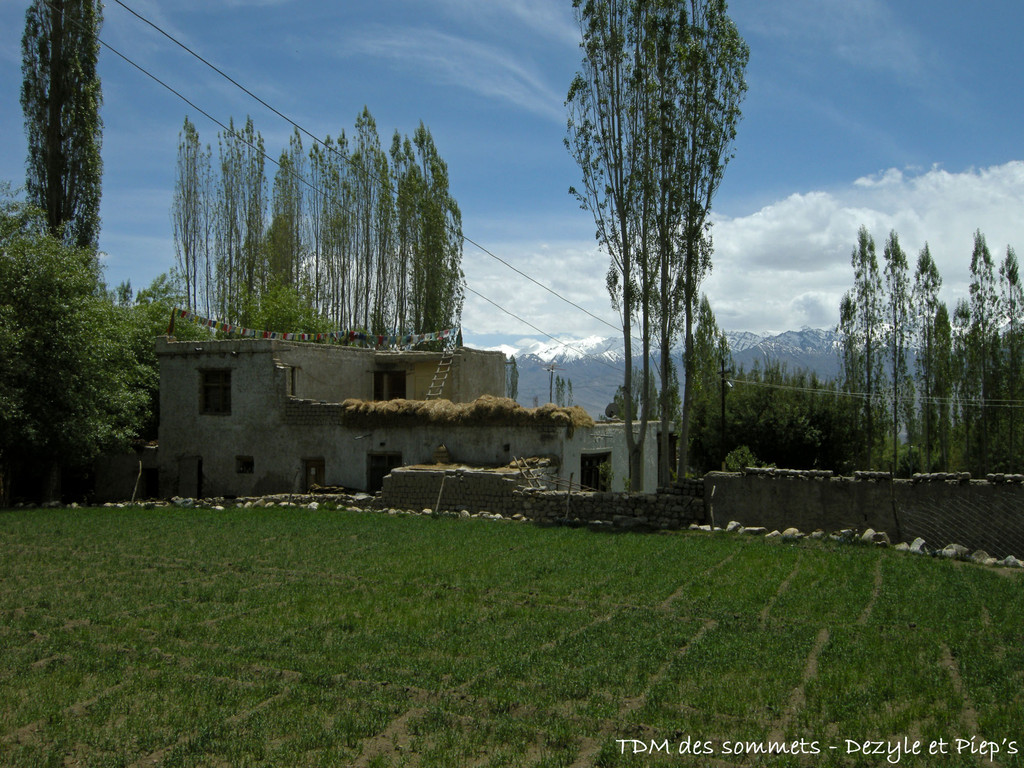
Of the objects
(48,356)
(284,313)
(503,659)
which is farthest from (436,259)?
(503,659)

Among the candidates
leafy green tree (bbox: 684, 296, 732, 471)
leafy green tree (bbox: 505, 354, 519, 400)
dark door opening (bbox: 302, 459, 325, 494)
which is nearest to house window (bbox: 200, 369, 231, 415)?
dark door opening (bbox: 302, 459, 325, 494)

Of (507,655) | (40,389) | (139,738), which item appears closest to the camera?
(139,738)

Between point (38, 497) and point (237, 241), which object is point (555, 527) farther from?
point (237, 241)

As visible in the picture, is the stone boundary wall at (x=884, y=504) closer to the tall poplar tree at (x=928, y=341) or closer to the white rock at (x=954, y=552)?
the white rock at (x=954, y=552)

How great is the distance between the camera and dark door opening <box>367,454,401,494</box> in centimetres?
2353

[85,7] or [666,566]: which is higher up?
[85,7]

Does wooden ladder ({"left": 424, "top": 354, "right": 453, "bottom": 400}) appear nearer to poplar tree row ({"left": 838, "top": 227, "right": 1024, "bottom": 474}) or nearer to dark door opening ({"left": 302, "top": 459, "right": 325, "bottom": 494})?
dark door opening ({"left": 302, "top": 459, "right": 325, "bottom": 494})

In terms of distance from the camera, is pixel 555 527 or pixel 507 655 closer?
pixel 507 655

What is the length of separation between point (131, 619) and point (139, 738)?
3.59 metres

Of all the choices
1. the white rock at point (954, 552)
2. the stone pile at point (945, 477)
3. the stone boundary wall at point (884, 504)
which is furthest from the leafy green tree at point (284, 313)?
the white rock at point (954, 552)

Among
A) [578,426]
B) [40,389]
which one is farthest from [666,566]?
[40,389]

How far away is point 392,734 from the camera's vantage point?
592 cm

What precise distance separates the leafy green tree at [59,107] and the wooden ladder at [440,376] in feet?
49.1

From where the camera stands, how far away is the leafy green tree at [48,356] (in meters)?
21.2
